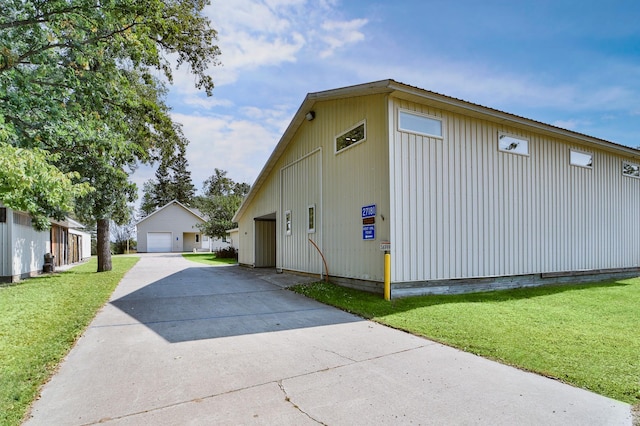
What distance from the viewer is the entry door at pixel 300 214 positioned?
36.4 feet

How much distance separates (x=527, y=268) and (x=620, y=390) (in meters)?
6.99

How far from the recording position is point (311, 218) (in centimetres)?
1146

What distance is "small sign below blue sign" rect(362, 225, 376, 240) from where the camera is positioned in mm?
8117

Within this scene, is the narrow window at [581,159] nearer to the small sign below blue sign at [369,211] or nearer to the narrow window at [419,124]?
the narrow window at [419,124]

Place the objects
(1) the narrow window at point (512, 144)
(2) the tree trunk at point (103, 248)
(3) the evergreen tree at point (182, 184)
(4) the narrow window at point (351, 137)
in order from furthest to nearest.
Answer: (3) the evergreen tree at point (182, 184) → (2) the tree trunk at point (103, 248) → (1) the narrow window at point (512, 144) → (4) the narrow window at point (351, 137)

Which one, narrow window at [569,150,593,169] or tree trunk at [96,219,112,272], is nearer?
narrow window at [569,150,593,169]

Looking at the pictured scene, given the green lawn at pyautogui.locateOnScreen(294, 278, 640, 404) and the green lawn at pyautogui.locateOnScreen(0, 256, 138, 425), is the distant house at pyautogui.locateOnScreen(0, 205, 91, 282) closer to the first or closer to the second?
the green lawn at pyautogui.locateOnScreen(0, 256, 138, 425)

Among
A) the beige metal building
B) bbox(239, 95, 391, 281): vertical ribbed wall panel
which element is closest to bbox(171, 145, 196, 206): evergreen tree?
bbox(239, 95, 391, 281): vertical ribbed wall panel

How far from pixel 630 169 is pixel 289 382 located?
49.9 ft

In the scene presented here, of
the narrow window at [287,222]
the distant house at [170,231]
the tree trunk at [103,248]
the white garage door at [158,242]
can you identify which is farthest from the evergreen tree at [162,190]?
the narrow window at [287,222]

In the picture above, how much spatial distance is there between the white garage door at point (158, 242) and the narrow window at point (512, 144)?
132ft

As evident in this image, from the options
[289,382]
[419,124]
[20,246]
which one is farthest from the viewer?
[20,246]

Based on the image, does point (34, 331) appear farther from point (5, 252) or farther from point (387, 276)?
point (5, 252)

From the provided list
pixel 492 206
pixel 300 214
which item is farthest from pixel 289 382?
pixel 300 214
